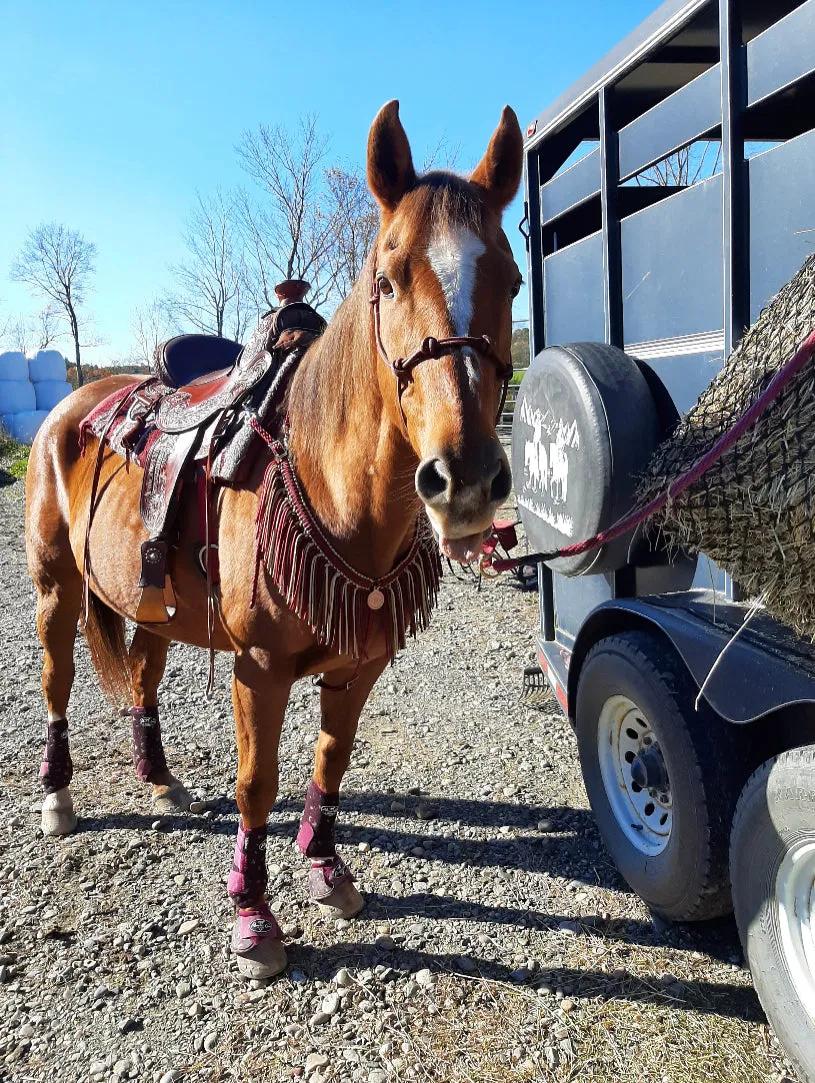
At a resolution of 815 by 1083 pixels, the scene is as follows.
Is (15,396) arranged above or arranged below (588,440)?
above

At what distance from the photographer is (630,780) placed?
2.46 m

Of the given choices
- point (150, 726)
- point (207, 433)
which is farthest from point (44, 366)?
point (207, 433)

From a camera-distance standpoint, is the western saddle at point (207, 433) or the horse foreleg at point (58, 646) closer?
the western saddle at point (207, 433)

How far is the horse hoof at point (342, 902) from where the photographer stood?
2473mm

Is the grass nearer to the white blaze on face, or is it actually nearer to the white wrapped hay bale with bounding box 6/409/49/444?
the white wrapped hay bale with bounding box 6/409/49/444

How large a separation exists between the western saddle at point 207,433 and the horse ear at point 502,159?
840 millimetres

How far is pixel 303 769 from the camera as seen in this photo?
352 centimetres

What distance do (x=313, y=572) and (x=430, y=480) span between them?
690 mm

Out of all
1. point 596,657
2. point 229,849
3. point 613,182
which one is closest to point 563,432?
point 596,657

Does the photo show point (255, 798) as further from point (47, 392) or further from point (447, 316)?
point (47, 392)

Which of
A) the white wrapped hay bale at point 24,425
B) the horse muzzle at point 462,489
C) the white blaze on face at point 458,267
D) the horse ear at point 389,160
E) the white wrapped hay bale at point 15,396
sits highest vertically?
the white wrapped hay bale at point 15,396

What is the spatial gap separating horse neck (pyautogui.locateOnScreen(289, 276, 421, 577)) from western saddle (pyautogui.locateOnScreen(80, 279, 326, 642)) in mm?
184

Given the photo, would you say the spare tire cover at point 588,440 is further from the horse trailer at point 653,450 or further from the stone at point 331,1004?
the stone at point 331,1004

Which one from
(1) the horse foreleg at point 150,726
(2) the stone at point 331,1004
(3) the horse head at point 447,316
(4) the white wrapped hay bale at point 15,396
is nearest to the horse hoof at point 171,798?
(1) the horse foreleg at point 150,726
